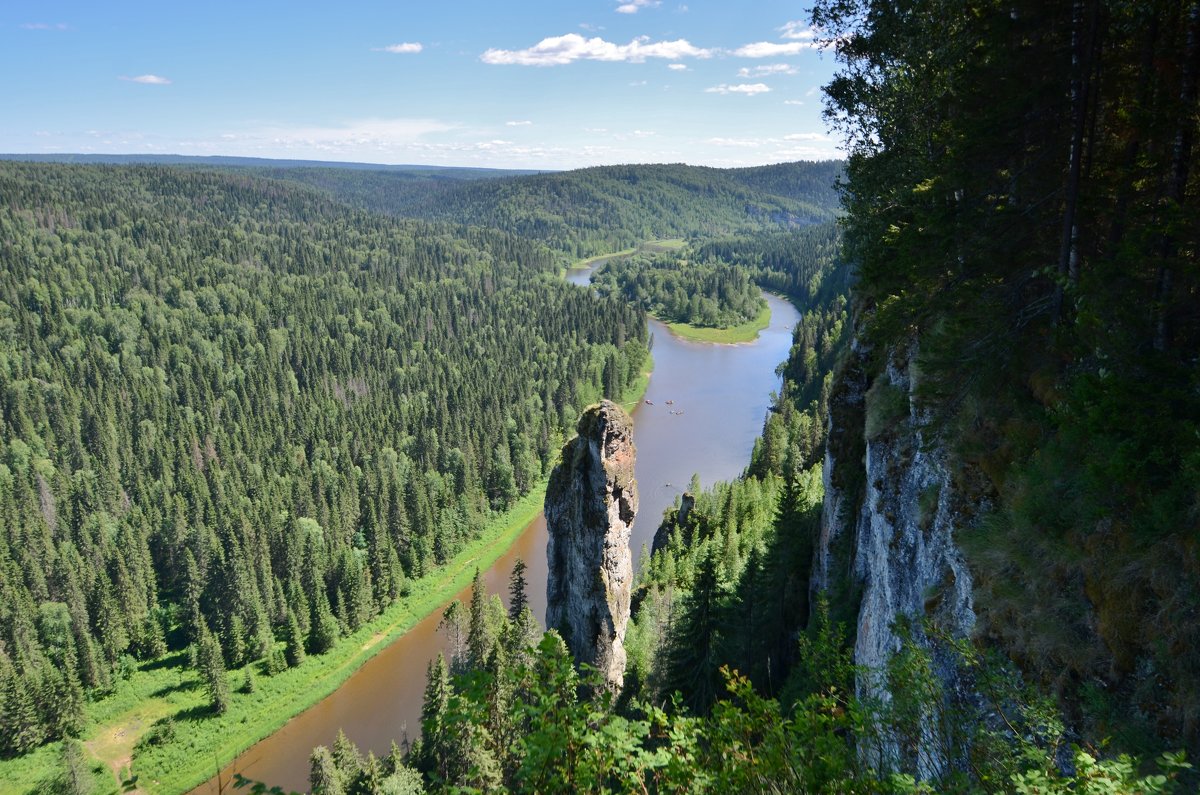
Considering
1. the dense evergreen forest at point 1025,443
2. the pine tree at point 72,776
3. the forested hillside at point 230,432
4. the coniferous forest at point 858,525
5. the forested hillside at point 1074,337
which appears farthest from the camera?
the forested hillside at point 230,432

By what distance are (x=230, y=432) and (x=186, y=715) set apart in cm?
5368

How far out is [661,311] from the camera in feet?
582

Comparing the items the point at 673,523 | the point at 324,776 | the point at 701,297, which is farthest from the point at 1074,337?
the point at 701,297

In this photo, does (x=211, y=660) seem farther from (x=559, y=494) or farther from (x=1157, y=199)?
(x=1157, y=199)

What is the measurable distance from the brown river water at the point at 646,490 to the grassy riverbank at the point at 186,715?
1003 millimetres

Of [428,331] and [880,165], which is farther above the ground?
[880,165]

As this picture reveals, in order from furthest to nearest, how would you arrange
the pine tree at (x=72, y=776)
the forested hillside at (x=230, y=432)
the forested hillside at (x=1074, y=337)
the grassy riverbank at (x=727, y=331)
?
1. the grassy riverbank at (x=727, y=331)
2. the forested hillside at (x=230, y=432)
3. the pine tree at (x=72, y=776)
4. the forested hillside at (x=1074, y=337)

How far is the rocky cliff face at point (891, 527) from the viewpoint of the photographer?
11297 mm

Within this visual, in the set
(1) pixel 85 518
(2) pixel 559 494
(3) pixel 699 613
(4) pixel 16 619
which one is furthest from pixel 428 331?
(3) pixel 699 613

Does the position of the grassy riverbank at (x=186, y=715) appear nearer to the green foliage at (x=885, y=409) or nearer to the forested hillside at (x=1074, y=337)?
the green foliage at (x=885, y=409)

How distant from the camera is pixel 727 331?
151 m

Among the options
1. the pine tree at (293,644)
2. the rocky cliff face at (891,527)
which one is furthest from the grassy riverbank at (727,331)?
the rocky cliff face at (891,527)

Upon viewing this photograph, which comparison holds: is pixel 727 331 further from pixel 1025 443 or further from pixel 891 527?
pixel 1025 443

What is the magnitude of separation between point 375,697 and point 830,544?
37.4 m
